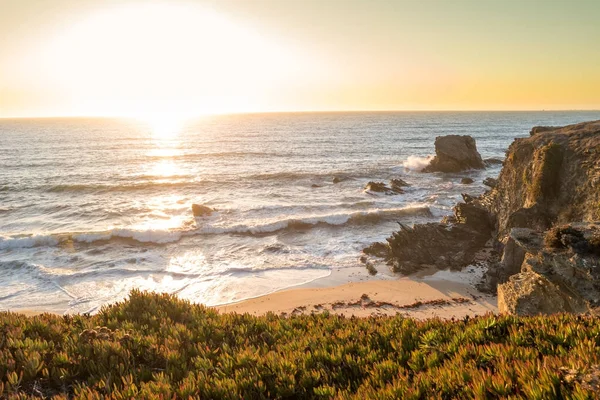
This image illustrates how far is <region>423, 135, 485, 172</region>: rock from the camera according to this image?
45.5 metres

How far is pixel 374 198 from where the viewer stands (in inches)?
1286

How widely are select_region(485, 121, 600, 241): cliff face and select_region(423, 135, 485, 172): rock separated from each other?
93.7ft

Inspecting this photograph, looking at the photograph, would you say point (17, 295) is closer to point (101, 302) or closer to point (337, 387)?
point (101, 302)

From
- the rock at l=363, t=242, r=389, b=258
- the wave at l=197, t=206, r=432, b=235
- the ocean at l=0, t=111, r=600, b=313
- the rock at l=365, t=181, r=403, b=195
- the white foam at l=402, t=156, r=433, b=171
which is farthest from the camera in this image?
the white foam at l=402, t=156, r=433, b=171

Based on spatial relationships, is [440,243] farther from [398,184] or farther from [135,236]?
[398,184]

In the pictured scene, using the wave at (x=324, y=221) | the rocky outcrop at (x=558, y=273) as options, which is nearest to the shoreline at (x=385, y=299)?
the rocky outcrop at (x=558, y=273)

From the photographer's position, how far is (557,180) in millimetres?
14922

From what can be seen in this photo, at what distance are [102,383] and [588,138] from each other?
19.0 m

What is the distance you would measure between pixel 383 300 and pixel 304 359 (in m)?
9.36

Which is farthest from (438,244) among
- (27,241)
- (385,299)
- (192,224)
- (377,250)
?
(27,241)

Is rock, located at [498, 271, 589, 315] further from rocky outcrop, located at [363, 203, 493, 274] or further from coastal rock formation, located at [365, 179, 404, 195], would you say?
coastal rock formation, located at [365, 179, 404, 195]

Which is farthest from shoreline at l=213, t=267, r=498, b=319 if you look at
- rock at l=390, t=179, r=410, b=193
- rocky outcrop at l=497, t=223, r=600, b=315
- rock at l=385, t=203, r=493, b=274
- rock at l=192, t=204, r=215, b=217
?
rock at l=390, t=179, r=410, b=193

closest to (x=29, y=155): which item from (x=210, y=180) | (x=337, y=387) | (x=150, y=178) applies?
(x=150, y=178)

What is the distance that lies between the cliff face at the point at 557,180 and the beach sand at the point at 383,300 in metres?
4.02
